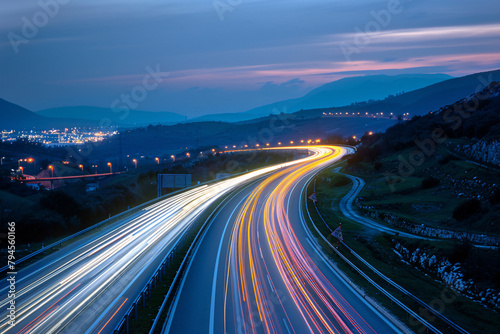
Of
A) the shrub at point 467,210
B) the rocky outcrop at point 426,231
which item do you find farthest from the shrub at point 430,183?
the shrub at point 467,210

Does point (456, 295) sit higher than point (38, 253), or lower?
lower

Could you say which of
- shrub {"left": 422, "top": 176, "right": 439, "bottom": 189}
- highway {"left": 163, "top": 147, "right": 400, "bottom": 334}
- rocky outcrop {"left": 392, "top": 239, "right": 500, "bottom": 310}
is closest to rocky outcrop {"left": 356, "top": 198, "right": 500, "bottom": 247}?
rocky outcrop {"left": 392, "top": 239, "right": 500, "bottom": 310}

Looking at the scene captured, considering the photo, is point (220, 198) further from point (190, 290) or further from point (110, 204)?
point (190, 290)

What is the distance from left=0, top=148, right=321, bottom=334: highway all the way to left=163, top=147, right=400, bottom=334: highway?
2674 mm

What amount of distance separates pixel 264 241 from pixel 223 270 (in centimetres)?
849

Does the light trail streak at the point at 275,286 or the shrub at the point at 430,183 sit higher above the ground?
the shrub at the point at 430,183

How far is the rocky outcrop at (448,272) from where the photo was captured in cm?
2234

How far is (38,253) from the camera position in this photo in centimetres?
2833

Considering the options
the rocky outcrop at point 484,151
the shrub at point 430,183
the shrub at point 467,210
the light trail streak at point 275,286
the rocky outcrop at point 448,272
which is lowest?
the rocky outcrop at point 448,272

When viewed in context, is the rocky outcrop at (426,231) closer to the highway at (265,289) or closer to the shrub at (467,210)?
the shrub at (467,210)

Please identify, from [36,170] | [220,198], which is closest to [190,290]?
[220,198]

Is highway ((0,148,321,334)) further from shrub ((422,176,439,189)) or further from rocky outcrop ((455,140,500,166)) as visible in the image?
rocky outcrop ((455,140,500,166))

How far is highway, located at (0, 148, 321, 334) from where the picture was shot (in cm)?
1748

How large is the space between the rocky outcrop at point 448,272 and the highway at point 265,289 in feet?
21.9
